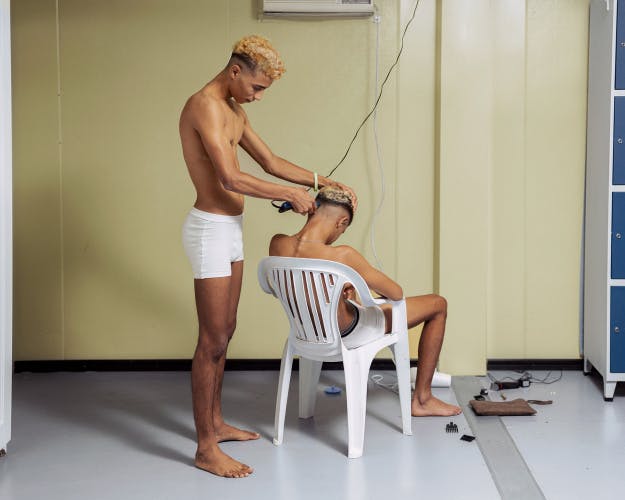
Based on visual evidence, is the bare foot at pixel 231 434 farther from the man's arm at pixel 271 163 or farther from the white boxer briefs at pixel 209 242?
the man's arm at pixel 271 163

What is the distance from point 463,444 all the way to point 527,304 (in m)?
1.50

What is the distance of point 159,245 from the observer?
484 centimetres

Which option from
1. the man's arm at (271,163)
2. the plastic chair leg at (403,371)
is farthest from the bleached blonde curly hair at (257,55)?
the plastic chair leg at (403,371)

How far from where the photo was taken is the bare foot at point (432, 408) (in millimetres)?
3902

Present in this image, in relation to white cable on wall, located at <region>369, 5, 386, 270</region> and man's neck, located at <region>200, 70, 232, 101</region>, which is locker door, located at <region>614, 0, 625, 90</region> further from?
man's neck, located at <region>200, 70, 232, 101</region>

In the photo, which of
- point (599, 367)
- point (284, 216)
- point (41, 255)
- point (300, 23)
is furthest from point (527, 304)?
point (41, 255)

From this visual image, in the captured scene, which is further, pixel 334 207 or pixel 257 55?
pixel 334 207

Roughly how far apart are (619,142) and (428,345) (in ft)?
4.51

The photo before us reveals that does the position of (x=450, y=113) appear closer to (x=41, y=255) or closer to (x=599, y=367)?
(x=599, y=367)

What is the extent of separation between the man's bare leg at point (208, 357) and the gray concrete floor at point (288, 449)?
0.11 metres

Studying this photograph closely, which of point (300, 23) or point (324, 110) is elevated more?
point (300, 23)

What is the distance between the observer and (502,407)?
3924mm

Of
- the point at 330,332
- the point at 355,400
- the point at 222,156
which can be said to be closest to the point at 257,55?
the point at 222,156

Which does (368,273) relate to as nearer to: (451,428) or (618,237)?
(451,428)
